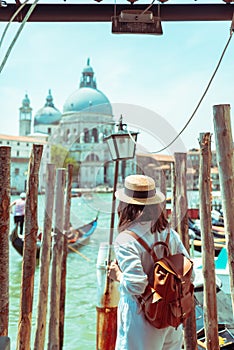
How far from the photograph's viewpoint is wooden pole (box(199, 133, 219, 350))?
2.17 m

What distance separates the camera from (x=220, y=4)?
167 cm

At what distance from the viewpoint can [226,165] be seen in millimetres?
1870

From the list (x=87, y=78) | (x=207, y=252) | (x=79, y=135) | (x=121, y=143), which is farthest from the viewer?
(x=87, y=78)

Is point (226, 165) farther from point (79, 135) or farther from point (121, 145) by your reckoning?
point (79, 135)

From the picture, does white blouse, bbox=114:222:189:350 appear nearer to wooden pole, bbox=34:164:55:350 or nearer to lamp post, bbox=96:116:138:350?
lamp post, bbox=96:116:138:350

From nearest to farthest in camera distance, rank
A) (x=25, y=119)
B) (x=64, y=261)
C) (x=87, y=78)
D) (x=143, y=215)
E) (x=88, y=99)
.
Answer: (x=143, y=215) → (x=64, y=261) → (x=88, y=99) → (x=87, y=78) → (x=25, y=119)

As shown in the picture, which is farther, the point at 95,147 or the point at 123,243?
the point at 95,147

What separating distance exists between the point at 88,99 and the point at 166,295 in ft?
128

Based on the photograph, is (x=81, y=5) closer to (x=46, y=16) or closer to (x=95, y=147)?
(x=46, y=16)

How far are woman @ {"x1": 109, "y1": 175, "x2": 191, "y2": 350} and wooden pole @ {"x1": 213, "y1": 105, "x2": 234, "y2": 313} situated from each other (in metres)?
0.43

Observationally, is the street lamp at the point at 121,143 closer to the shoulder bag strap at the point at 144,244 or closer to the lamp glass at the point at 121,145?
the lamp glass at the point at 121,145

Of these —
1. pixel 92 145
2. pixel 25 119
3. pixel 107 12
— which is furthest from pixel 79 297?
pixel 25 119

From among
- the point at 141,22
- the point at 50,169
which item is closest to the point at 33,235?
the point at 50,169

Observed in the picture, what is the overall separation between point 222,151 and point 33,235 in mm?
1067
